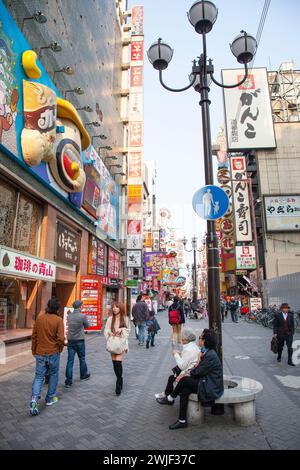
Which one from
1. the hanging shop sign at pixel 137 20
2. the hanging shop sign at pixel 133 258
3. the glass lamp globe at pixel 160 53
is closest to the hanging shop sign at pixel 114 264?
the hanging shop sign at pixel 133 258

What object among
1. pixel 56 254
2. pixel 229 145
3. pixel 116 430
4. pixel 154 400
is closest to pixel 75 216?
Answer: pixel 56 254

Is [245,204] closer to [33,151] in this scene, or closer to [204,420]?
[33,151]

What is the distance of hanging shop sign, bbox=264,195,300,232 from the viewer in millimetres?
34781

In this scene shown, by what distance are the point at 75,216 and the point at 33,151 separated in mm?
5893

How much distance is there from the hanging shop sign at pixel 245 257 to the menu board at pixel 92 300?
64.6ft

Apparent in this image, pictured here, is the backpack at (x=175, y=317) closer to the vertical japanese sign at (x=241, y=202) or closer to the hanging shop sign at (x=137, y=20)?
the vertical japanese sign at (x=241, y=202)

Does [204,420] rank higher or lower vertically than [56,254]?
lower

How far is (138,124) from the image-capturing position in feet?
87.8

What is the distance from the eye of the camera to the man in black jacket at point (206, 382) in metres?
4.39

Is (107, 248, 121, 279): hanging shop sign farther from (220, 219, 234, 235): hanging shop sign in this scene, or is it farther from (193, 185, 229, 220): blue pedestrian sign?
(193, 185, 229, 220): blue pedestrian sign

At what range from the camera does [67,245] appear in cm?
1473

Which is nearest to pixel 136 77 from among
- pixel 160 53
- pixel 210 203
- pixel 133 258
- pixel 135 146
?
pixel 135 146

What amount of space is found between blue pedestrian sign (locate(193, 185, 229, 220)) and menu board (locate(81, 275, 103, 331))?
1114 cm

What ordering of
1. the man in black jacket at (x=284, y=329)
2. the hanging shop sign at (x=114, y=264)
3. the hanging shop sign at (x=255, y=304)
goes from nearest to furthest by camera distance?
the man in black jacket at (x=284, y=329) < the hanging shop sign at (x=114, y=264) < the hanging shop sign at (x=255, y=304)
